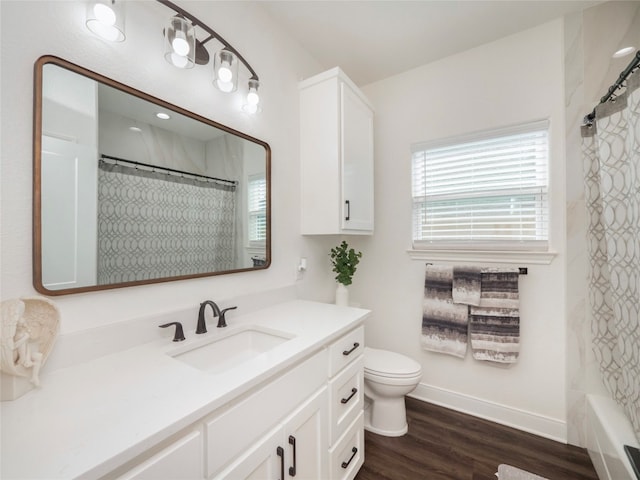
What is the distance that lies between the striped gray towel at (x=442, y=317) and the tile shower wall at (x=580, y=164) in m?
0.61

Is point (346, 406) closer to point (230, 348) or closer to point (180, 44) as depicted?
point (230, 348)

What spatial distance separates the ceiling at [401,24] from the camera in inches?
65.6

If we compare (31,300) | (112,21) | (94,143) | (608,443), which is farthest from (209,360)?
(608,443)

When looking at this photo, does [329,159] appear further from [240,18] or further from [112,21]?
[112,21]

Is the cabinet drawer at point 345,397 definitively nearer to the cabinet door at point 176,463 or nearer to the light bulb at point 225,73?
the cabinet door at point 176,463

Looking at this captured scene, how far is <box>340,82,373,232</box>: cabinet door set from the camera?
1.84 meters

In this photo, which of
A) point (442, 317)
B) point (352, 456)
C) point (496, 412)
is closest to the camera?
point (352, 456)

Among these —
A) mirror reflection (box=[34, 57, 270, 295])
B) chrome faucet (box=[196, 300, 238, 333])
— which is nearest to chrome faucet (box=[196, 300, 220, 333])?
chrome faucet (box=[196, 300, 238, 333])

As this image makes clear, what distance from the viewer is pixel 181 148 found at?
4.21 feet

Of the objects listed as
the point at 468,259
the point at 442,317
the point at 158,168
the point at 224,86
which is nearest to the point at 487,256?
the point at 468,259

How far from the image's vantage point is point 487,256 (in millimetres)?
1953

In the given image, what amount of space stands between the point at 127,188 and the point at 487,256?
2.16m

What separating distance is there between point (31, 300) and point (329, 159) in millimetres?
1537

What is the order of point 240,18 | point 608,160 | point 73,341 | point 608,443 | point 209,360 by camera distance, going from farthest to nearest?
point 240,18 < point 608,160 < point 608,443 < point 209,360 < point 73,341
